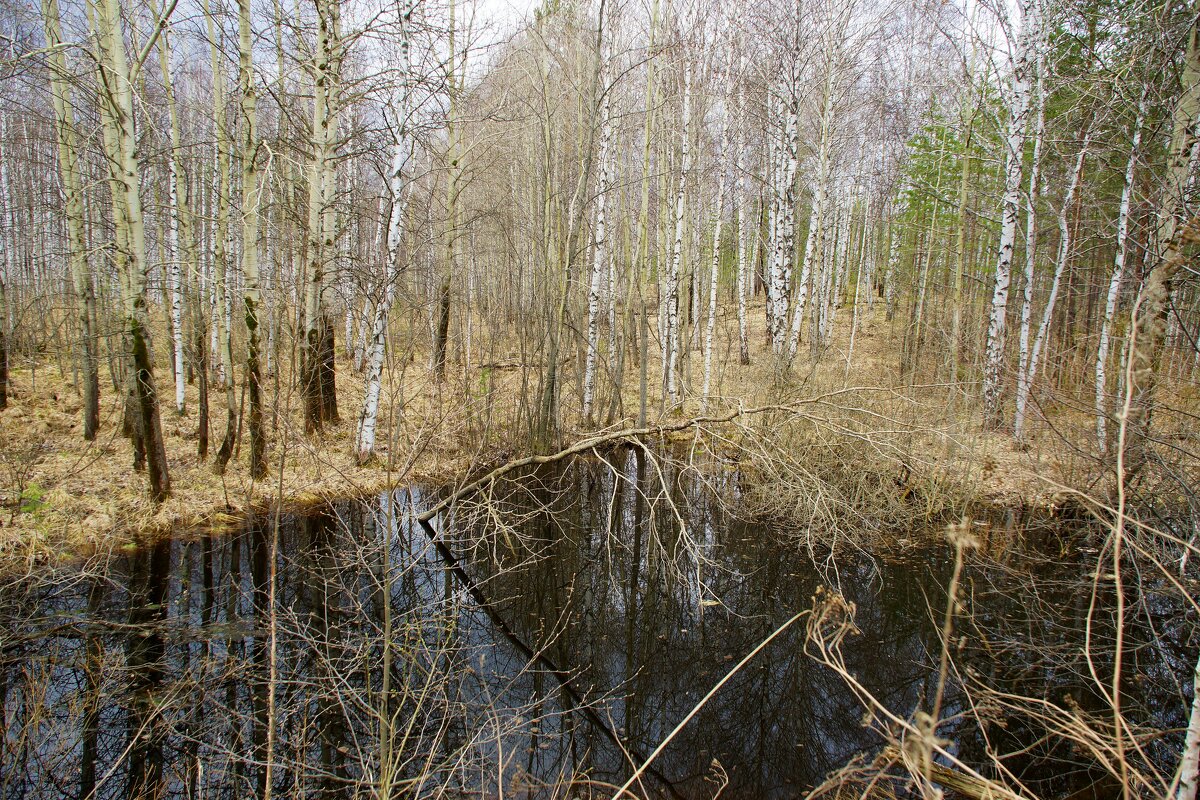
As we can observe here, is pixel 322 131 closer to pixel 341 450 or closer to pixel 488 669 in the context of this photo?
pixel 341 450

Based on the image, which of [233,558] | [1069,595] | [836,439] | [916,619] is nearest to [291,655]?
[233,558]

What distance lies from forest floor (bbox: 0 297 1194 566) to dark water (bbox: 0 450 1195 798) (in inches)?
27.1

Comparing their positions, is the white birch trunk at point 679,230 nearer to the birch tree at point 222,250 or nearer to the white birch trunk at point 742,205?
the white birch trunk at point 742,205

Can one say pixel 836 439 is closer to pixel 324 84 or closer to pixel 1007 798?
pixel 1007 798

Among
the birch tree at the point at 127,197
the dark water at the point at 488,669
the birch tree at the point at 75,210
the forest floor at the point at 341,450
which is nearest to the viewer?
the dark water at the point at 488,669

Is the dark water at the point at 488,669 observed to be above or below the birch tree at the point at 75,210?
below

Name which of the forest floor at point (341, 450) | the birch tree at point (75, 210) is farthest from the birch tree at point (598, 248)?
the birch tree at point (75, 210)

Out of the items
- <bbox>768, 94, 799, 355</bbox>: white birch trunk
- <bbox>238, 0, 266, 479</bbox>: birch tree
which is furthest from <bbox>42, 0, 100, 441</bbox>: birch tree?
<bbox>768, 94, 799, 355</bbox>: white birch trunk

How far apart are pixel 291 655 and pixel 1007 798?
5061mm

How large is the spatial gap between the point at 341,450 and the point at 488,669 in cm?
590

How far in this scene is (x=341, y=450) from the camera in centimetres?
995

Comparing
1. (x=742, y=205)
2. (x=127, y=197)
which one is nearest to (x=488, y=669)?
(x=127, y=197)

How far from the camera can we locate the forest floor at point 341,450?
6262mm

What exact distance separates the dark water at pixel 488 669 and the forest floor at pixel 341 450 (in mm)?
687
